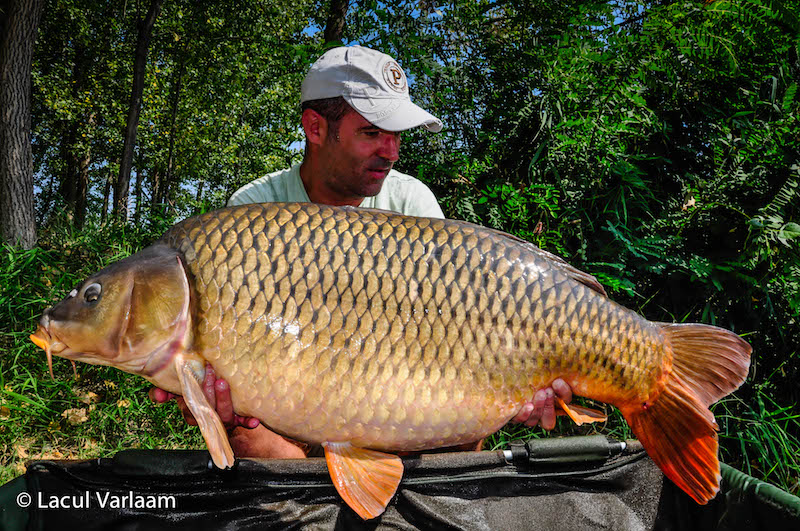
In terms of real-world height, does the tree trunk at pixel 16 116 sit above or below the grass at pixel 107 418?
above

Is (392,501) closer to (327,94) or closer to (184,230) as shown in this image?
(184,230)

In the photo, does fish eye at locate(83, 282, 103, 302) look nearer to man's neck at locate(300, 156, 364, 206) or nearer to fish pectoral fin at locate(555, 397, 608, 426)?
man's neck at locate(300, 156, 364, 206)

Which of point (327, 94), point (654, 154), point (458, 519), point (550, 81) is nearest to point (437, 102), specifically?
point (550, 81)

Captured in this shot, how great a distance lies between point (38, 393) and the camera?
259 cm

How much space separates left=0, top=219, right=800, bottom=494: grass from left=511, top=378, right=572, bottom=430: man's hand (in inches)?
23.4

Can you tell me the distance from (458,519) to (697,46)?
7.04 feet

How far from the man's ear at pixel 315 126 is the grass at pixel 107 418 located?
121 cm

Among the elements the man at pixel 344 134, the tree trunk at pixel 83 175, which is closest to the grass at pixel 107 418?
the man at pixel 344 134

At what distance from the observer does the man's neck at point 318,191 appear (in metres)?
1.96

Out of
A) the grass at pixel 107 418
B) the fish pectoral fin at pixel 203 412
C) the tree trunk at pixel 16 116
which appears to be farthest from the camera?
the tree trunk at pixel 16 116

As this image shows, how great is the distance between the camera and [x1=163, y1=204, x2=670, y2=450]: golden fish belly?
120cm

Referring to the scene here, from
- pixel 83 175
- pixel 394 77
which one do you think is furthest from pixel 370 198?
pixel 83 175

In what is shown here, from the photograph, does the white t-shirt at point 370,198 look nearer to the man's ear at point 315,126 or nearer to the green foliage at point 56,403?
the man's ear at point 315,126

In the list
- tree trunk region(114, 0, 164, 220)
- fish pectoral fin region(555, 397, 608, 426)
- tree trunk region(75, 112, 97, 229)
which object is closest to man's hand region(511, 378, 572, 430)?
fish pectoral fin region(555, 397, 608, 426)
